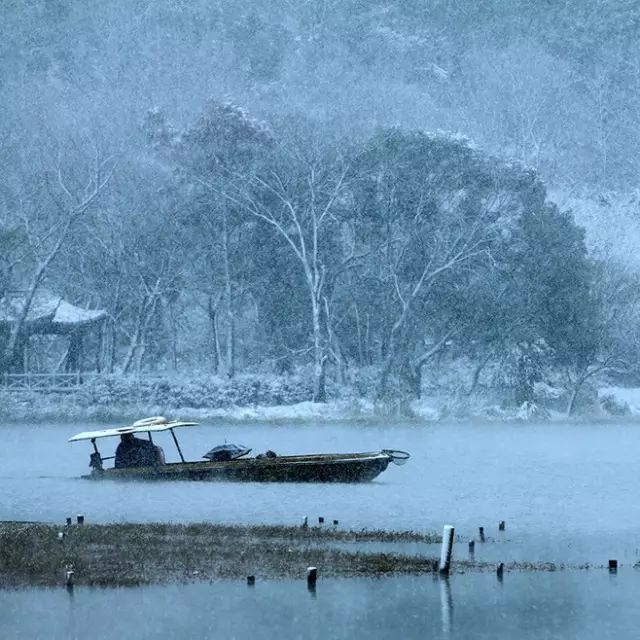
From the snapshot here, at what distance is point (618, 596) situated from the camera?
2228 cm

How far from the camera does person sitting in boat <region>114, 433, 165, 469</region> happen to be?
40531 mm

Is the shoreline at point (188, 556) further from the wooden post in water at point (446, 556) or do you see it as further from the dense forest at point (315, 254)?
the dense forest at point (315, 254)

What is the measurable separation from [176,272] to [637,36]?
246 ft

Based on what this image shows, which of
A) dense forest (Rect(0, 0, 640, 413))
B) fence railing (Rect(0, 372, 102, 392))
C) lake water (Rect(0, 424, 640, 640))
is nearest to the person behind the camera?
lake water (Rect(0, 424, 640, 640))

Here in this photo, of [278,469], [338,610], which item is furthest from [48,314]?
[338,610]

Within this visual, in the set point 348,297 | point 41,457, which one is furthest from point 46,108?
point 41,457

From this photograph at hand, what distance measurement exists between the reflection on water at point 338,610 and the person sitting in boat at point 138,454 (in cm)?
1827

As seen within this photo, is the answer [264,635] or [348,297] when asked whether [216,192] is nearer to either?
[348,297]

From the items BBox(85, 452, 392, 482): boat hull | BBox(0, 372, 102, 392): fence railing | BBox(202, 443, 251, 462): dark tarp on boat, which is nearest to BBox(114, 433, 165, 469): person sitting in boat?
BBox(85, 452, 392, 482): boat hull

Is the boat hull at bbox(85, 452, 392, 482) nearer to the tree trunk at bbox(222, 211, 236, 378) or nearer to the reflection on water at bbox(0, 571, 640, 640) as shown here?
the reflection on water at bbox(0, 571, 640, 640)

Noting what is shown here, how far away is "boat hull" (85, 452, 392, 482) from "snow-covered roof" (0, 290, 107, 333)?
114 feet

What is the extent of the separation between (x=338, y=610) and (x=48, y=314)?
55473mm

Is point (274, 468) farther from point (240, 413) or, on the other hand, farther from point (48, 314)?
point (48, 314)

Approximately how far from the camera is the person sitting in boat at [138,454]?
40531 millimetres
